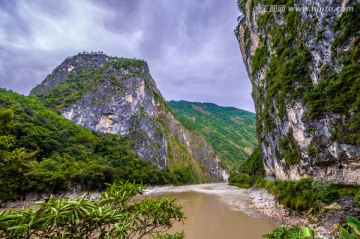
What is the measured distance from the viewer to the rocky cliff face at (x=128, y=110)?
2844 inches

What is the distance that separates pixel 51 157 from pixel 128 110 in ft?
138

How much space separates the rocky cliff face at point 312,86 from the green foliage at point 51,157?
19.2 meters

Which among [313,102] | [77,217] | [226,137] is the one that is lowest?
[77,217]

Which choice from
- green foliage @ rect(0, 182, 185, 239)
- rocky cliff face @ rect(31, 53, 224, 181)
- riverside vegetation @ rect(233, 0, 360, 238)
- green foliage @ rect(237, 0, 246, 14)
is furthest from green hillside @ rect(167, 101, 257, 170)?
green foliage @ rect(0, 182, 185, 239)

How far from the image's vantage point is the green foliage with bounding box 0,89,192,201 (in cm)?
928

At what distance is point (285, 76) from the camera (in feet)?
75.3

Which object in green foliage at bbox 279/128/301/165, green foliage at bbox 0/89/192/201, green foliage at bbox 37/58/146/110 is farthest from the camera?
green foliage at bbox 37/58/146/110

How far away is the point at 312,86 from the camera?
19.7m

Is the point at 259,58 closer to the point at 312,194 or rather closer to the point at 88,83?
the point at 312,194

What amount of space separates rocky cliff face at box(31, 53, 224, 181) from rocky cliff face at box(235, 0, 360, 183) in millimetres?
53271

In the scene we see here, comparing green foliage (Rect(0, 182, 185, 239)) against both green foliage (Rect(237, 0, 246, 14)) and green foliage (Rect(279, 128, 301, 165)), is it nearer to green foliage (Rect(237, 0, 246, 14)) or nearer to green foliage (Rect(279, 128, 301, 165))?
green foliage (Rect(279, 128, 301, 165))

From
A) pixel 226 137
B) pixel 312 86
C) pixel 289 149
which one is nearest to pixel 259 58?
pixel 312 86

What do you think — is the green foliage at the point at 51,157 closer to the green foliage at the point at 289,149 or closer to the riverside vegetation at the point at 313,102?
the riverside vegetation at the point at 313,102

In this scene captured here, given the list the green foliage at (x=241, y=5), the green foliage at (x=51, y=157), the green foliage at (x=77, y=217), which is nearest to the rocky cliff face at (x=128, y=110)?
the green foliage at (x=51, y=157)
